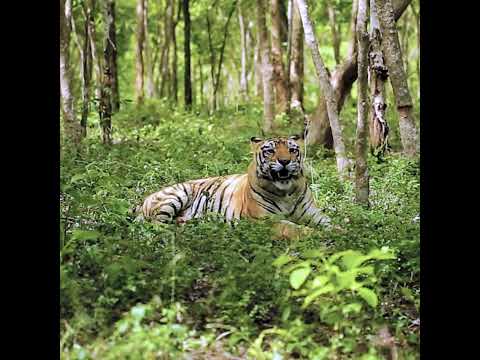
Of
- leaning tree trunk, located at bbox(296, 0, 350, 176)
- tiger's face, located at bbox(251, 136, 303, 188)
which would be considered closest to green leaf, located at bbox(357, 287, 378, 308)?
tiger's face, located at bbox(251, 136, 303, 188)

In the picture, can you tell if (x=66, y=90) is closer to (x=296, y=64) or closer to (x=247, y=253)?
(x=247, y=253)

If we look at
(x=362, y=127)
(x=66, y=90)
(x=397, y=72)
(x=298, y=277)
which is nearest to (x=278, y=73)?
(x=66, y=90)

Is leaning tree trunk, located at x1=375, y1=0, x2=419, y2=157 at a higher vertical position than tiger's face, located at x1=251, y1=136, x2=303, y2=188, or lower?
higher

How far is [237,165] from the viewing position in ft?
40.4

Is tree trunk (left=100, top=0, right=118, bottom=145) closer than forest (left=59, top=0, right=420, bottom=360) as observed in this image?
No

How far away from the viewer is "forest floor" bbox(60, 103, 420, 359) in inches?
192

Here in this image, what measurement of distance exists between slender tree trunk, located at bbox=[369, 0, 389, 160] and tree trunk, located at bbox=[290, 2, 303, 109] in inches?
168

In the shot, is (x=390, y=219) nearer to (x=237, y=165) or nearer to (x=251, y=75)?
(x=237, y=165)

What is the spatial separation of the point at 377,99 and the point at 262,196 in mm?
4570

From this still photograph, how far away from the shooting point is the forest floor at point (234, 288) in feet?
16.0

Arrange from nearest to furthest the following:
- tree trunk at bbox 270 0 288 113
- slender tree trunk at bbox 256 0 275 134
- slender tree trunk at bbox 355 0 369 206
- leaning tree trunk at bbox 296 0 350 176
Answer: slender tree trunk at bbox 355 0 369 206
leaning tree trunk at bbox 296 0 350 176
slender tree trunk at bbox 256 0 275 134
tree trunk at bbox 270 0 288 113

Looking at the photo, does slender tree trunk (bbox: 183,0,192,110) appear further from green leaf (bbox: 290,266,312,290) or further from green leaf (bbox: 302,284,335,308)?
green leaf (bbox: 290,266,312,290)

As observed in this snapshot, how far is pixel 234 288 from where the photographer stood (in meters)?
5.46
